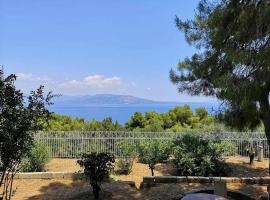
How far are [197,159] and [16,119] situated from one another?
7.21 metres

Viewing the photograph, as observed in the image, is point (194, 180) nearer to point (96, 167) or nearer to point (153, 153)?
point (153, 153)

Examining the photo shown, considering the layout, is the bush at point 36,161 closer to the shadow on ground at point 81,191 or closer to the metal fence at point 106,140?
the shadow on ground at point 81,191

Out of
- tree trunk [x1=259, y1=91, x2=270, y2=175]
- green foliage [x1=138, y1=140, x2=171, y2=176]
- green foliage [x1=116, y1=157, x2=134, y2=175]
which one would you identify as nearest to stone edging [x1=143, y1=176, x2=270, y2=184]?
green foliage [x1=138, y1=140, x2=171, y2=176]

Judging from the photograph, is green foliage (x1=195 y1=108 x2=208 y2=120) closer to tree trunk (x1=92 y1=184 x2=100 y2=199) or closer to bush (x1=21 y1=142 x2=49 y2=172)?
bush (x1=21 y1=142 x2=49 y2=172)

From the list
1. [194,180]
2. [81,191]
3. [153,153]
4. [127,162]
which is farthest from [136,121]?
[81,191]

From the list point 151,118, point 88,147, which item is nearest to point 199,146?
point 88,147

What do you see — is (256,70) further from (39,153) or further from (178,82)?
(39,153)

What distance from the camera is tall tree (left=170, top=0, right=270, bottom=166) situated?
6781 mm

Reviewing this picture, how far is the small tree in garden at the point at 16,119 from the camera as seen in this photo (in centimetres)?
691

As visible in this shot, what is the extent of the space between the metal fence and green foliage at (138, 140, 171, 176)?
2.65 meters

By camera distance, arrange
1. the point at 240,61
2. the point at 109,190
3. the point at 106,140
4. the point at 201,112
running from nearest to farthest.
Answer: the point at 240,61 → the point at 109,190 → the point at 106,140 → the point at 201,112

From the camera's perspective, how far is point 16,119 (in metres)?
7.10

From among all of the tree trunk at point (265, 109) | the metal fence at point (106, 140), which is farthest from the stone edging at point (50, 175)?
the tree trunk at point (265, 109)

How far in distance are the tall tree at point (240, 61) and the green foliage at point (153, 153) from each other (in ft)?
17.1
